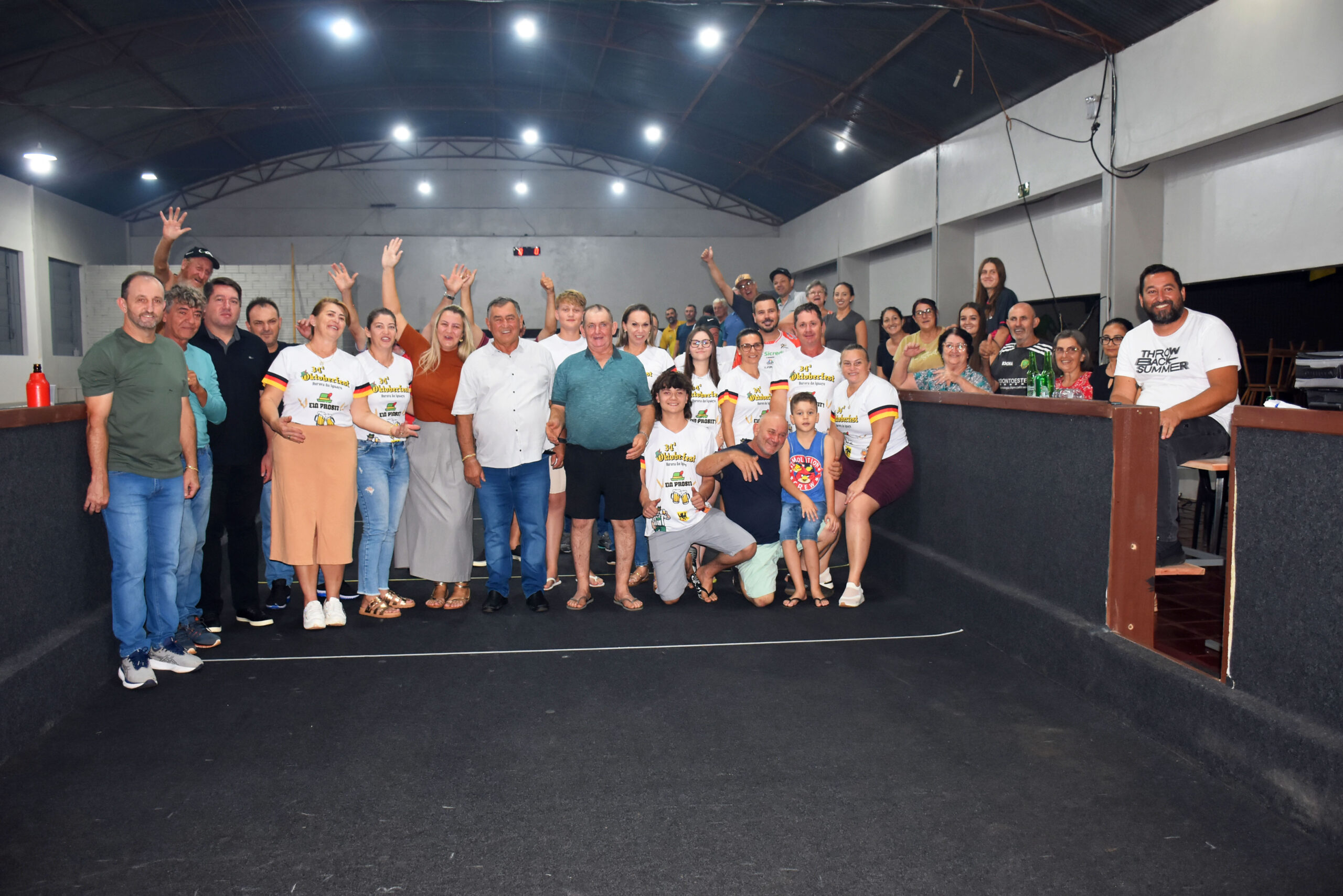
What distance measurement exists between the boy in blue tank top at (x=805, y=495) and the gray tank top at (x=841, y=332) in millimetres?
2550

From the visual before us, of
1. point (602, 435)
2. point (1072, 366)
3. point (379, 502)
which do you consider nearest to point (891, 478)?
point (1072, 366)

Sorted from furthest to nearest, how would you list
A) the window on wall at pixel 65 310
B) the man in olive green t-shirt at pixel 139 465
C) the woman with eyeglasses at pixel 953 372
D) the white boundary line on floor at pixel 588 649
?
the window on wall at pixel 65 310
the woman with eyeglasses at pixel 953 372
the white boundary line on floor at pixel 588 649
the man in olive green t-shirt at pixel 139 465

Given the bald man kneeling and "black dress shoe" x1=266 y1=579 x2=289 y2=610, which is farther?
the bald man kneeling

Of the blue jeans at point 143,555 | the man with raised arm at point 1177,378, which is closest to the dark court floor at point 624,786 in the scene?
the blue jeans at point 143,555

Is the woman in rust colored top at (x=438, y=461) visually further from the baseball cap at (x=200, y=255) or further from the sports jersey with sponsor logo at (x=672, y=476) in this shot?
the sports jersey with sponsor logo at (x=672, y=476)

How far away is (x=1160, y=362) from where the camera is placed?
3.94 metres

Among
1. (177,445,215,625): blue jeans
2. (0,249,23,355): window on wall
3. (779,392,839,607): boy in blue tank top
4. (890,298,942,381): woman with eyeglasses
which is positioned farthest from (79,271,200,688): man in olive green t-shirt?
(0,249,23,355): window on wall

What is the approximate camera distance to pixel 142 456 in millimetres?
3389

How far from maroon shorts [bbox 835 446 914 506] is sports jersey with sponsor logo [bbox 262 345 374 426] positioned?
261 centimetres

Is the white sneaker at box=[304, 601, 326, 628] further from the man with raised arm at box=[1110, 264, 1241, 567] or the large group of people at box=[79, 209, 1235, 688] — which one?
the man with raised arm at box=[1110, 264, 1241, 567]

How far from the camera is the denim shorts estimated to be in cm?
492

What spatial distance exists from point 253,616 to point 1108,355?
16.7ft

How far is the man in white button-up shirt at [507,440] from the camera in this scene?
14.9ft

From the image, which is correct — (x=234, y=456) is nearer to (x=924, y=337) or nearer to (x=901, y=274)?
(x=924, y=337)
